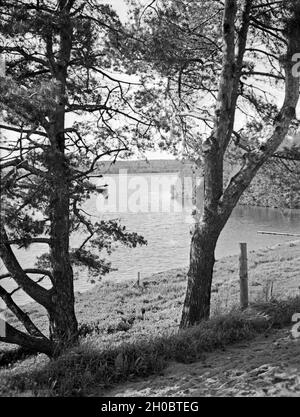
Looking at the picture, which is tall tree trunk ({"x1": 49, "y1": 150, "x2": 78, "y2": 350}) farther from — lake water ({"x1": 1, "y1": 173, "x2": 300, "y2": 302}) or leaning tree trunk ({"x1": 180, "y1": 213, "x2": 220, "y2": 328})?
leaning tree trunk ({"x1": 180, "y1": 213, "x2": 220, "y2": 328})

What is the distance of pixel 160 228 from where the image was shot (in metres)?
39.7

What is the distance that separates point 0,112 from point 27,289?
3138 mm

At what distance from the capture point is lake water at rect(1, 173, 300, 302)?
24.0 m

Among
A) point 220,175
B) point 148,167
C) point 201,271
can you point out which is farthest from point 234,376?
point 148,167

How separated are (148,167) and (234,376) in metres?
6.18

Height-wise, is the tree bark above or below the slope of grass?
above

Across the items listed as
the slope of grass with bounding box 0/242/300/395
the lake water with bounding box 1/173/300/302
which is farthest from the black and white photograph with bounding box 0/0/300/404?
the lake water with bounding box 1/173/300/302

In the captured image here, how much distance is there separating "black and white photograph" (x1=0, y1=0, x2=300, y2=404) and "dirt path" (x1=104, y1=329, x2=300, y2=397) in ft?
0.07

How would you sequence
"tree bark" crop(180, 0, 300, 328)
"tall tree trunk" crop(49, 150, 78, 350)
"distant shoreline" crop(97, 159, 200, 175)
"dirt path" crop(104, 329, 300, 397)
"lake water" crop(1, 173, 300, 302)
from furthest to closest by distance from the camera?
"lake water" crop(1, 173, 300, 302)
"distant shoreline" crop(97, 159, 200, 175)
"tall tree trunk" crop(49, 150, 78, 350)
"tree bark" crop(180, 0, 300, 328)
"dirt path" crop(104, 329, 300, 397)

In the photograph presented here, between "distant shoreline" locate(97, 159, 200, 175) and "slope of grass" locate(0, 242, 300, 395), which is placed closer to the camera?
"slope of grass" locate(0, 242, 300, 395)

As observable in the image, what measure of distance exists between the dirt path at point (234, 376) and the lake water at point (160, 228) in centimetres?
420

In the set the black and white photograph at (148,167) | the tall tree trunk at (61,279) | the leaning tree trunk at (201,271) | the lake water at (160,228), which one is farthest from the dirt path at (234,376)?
the lake water at (160,228)

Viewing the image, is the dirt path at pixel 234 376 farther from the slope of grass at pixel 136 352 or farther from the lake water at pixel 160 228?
the lake water at pixel 160 228
